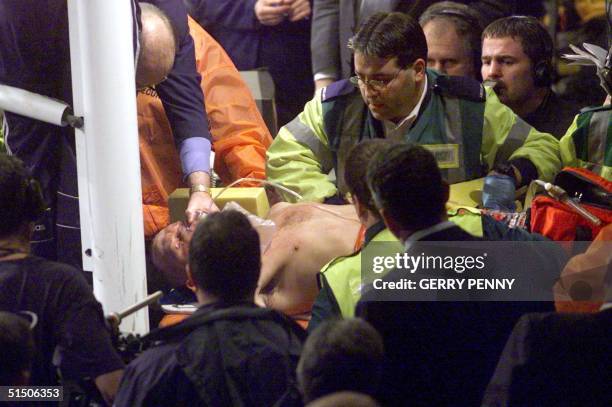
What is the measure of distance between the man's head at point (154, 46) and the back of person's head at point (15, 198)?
1011mm

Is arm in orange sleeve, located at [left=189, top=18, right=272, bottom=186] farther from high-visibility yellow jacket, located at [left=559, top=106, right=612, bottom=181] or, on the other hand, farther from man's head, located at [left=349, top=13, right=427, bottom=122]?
high-visibility yellow jacket, located at [left=559, top=106, right=612, bottom=181]

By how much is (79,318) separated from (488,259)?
0.97 meters

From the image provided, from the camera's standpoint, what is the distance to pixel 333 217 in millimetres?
3871

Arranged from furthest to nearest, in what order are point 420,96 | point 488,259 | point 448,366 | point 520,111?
1. point 520,111
2. point 420,96
3. point 488,259
4. point 448,366

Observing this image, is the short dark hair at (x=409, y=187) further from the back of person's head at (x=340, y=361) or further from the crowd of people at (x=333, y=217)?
the back of person's head at (x=340, y=361)

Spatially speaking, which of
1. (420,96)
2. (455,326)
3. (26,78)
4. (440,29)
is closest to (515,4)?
(440,29)

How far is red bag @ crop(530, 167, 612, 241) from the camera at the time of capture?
142 inches

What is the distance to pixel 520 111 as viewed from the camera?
472 centimetres

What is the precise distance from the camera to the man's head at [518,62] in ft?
15.4

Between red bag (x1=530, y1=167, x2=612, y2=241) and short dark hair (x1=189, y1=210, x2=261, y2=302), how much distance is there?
3.37 ft

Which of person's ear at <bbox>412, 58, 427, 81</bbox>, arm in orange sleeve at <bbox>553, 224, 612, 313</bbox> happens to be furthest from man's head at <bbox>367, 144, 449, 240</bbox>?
person's ear at <bbox>412, 58, 427, 81</bbox>

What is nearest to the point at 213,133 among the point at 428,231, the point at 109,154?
the point at 109,154

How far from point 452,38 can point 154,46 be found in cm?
124

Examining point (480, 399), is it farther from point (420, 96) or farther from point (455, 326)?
point (420, 96)
